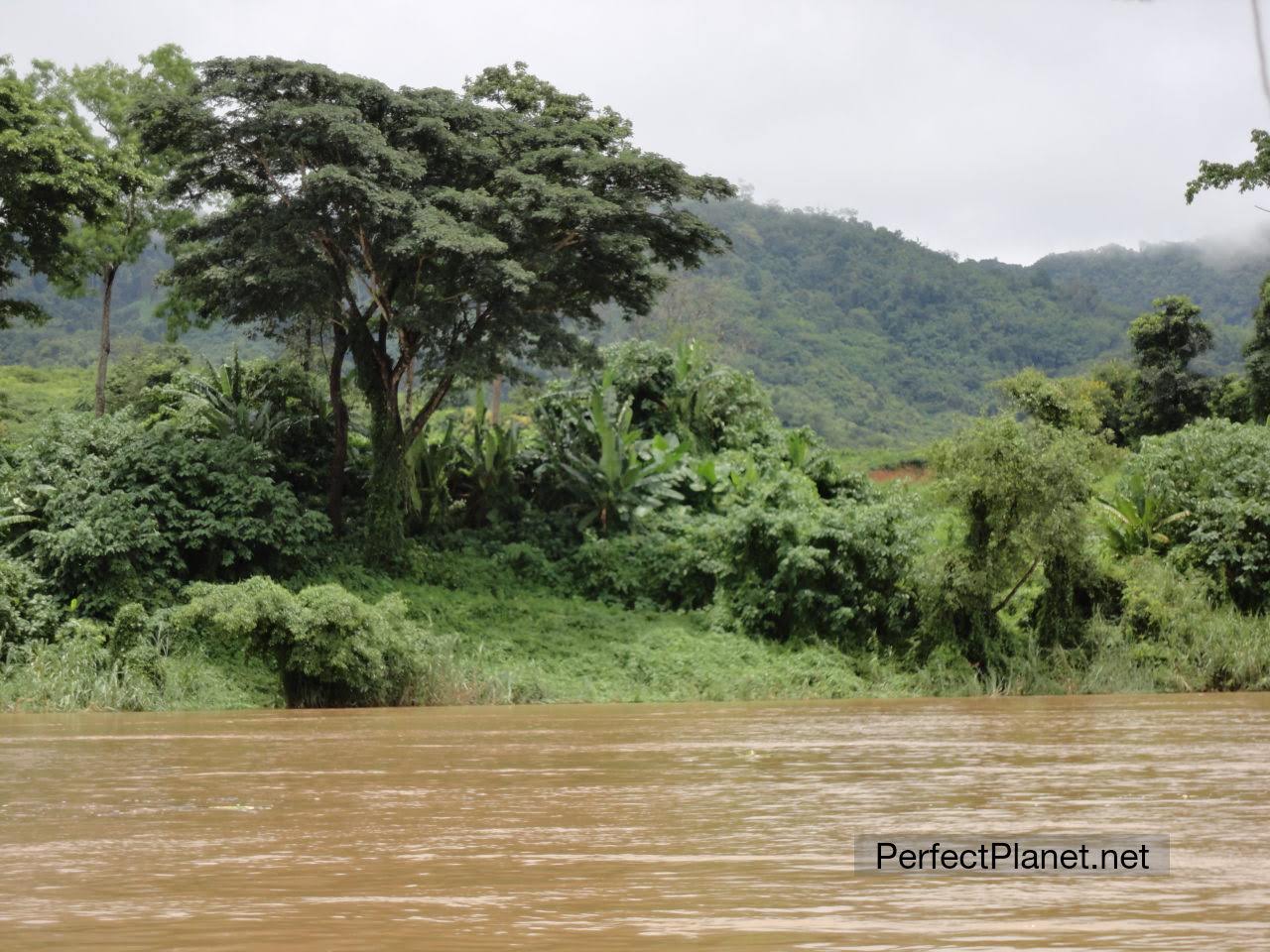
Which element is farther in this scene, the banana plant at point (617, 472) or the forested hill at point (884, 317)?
the forested hill at point (884, 317)

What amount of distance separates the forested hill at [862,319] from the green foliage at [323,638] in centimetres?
4149

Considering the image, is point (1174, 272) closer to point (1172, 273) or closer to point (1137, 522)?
point (1172, 273)

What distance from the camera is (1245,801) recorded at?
4.88 meters

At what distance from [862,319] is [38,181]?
62168 millimetres

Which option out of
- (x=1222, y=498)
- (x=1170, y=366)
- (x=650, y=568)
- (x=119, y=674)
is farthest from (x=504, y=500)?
(x=1170, y=366)

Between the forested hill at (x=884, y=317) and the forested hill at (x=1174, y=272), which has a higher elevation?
the forested hill at (x=1174, y=272)

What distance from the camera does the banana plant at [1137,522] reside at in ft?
66.3

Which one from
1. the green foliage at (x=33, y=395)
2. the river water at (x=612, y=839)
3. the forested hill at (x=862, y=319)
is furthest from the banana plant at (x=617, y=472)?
the forested hill at (x=862, y=319)

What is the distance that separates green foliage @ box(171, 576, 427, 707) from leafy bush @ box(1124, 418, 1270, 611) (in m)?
11.3

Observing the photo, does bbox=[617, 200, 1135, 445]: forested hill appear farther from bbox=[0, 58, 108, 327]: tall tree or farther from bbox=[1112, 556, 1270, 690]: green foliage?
bbox=[1112, 556, 1270, 690]: green foliage

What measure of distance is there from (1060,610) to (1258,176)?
12422 millimetres

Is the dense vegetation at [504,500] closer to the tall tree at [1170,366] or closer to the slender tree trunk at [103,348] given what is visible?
the slender tree trunk at [103,348]

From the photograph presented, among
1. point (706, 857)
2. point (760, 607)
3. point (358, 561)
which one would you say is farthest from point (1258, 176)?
point (706, 857)

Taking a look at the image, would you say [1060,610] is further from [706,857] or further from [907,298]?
[907,298]
